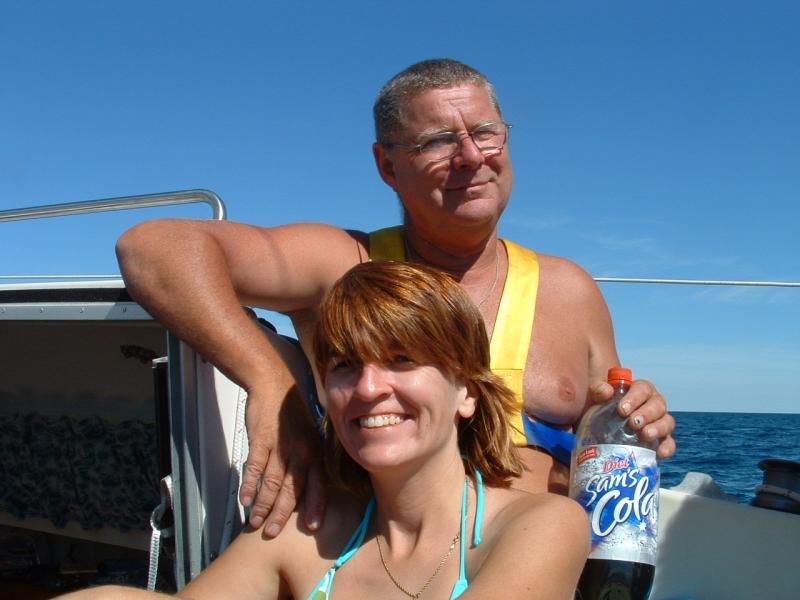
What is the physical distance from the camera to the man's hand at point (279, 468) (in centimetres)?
199

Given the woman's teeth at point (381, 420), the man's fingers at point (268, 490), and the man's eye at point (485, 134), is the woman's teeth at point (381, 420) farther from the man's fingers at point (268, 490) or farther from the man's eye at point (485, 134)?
the man's eye at point (485, 134)

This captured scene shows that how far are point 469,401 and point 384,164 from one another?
104 cm

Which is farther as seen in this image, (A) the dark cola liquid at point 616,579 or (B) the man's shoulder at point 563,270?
(B) the man's shoulder at point 563,270

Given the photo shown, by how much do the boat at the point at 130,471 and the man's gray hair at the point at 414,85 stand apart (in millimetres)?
587

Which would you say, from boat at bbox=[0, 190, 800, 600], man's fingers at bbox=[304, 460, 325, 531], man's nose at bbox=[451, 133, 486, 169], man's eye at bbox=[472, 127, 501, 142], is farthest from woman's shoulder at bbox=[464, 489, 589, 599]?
man's eye at bbox=[472, 127, 501, 142]

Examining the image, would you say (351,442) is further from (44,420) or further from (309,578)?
(44,420)

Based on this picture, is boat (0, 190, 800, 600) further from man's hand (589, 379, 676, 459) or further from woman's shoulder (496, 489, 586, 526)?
woman's shoulder (496, 489, 586, 526)

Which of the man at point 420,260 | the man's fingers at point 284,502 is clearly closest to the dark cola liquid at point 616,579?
the man at point 420,260

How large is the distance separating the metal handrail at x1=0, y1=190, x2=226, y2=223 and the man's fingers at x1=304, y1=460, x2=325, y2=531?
81cm

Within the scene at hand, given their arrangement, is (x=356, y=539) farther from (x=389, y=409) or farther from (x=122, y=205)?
(x=122, y=205)

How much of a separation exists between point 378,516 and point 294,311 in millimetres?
743

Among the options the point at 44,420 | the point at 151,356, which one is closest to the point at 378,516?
the point at 151,356

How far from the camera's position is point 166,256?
2.05m

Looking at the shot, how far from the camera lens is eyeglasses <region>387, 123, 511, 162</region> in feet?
8.51
